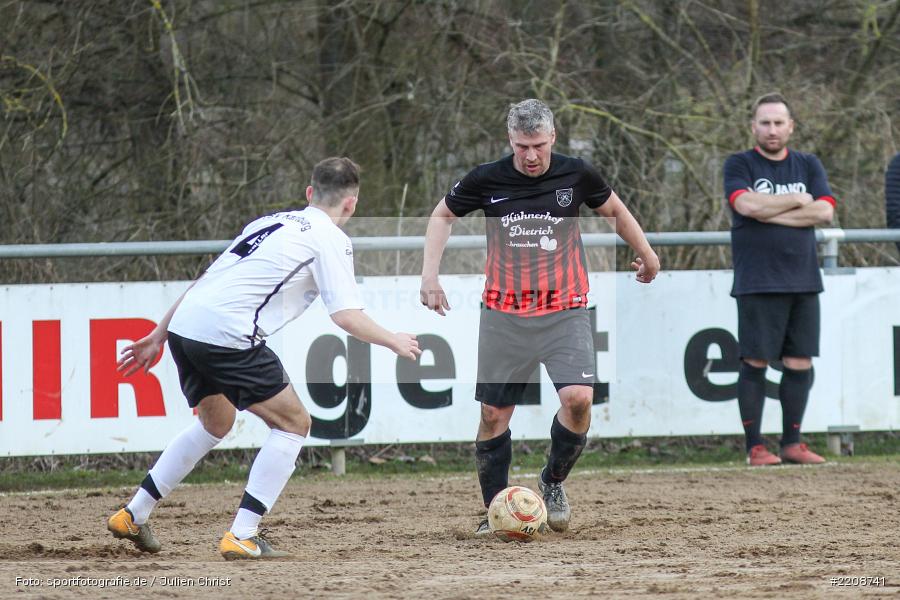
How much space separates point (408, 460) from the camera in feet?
33.7

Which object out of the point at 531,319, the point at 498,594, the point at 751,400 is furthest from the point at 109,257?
the point at 498,594

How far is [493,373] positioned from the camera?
697cm

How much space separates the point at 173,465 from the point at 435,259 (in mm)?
1807

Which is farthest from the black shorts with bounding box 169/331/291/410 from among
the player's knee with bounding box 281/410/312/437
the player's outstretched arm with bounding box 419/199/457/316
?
the player's outstretched arm with bounding box 419/199/457/316

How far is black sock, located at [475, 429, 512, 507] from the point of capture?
7.10 m

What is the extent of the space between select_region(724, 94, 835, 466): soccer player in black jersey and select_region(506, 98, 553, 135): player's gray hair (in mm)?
3136

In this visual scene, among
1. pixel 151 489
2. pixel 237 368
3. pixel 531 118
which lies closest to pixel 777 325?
pixel 531 118

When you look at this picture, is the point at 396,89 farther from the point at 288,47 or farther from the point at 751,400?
the point at 751,400

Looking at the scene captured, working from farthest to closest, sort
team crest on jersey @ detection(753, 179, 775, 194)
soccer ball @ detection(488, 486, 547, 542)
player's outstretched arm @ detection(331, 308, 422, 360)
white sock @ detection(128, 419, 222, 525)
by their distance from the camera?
team crest on jersey @ detection(753, 179, 775, 194), soccer ball @ detection(488, 486, 547, 542), white sock @ detection(128, 419, 222, 525), player's outstretched arm @ detection(331, 308, 422, 360)

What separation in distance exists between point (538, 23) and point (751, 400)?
5451mm

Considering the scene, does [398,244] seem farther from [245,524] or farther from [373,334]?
[245,524]

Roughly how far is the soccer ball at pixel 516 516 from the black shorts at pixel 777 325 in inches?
133

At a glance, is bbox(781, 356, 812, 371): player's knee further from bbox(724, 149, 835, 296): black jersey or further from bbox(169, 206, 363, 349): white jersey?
bbox(169, 206, 363, 349): white jersey

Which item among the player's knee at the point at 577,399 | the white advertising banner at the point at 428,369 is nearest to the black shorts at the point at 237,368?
the player's knee at the point at 577,399
